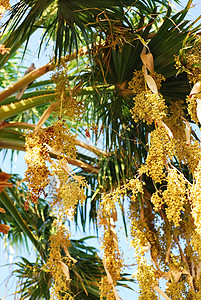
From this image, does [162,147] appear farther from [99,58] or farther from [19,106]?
[19,106]

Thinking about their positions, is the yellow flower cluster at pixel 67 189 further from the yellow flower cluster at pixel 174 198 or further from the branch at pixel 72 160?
the branch at pixel 72 160

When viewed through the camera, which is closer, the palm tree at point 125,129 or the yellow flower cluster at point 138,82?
the palm tree at point 125,129

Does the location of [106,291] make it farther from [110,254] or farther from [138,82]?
[138,82]

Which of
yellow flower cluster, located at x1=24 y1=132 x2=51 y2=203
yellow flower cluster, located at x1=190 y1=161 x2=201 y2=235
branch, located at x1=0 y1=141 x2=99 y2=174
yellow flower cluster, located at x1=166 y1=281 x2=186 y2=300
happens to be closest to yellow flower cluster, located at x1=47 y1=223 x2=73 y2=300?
yellow flower cluster, located at x1=24 y1=132 x2=51 y2=203

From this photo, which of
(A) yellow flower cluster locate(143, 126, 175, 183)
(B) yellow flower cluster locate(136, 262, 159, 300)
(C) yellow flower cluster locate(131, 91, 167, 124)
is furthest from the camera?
(B) yellow flower cluster locate(136, 262, 159, 300)

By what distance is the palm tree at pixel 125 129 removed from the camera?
99.8 inches

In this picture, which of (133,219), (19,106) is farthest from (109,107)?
(133,219)

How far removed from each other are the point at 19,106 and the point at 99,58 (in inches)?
29.8

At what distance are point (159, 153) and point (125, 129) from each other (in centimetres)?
80

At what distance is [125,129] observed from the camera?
312 centimetres

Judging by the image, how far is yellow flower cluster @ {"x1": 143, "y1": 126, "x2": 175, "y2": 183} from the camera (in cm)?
233

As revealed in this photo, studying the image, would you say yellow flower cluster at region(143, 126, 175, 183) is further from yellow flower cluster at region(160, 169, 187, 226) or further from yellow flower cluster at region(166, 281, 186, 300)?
yellow flower cluster at region(166, 281, 186, 300)

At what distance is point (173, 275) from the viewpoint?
3.12 metres

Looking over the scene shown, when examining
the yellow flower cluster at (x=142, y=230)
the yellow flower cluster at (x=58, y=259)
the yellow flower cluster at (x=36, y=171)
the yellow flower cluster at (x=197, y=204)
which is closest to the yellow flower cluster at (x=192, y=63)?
the yellow flower cluster at (x=197, y=204)
